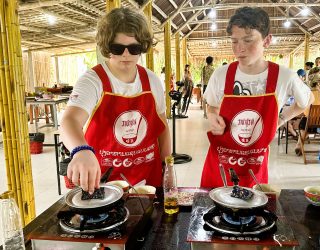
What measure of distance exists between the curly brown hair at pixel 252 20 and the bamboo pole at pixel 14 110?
1.64 meters

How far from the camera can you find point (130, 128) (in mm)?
1647

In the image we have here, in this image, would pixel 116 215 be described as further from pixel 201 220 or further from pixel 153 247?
pixel 201 220

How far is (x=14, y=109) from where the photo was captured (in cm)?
249

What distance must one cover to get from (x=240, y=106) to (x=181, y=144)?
508 centimetres

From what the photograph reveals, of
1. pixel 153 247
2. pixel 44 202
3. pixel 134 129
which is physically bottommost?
pixel 44 202

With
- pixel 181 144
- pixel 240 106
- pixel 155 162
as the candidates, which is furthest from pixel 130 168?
pixel 181 144

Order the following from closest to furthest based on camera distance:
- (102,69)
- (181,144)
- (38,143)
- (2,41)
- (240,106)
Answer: (102,69)
(240,106)
(2,41)
(38,143)
(181,144)

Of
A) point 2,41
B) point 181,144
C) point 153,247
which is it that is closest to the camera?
point 153,247

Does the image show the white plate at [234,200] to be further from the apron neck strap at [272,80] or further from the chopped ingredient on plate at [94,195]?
the apron neck strap at [272,80]

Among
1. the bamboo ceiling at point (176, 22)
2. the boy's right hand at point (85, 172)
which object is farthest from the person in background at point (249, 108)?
the bamboo ceiling at point (176, 22)

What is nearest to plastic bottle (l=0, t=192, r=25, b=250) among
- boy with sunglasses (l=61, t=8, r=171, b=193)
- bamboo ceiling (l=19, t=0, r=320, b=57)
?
boy with sunglasses (l=61, t=8, r=171, b=193)

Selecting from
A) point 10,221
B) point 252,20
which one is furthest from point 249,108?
point 10,221

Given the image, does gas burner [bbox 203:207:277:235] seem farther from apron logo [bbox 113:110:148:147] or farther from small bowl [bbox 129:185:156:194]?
apron logo [bbox 113:110:148:147]

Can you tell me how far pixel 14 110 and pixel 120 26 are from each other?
1.38 meters
